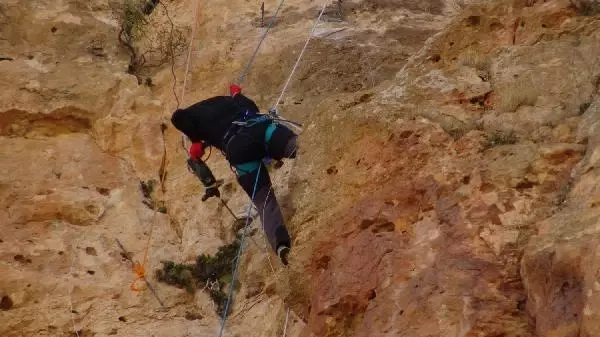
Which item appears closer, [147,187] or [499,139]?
[499,139]

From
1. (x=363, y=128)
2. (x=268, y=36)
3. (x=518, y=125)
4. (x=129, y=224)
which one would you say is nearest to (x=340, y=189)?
(x=363, y=128)

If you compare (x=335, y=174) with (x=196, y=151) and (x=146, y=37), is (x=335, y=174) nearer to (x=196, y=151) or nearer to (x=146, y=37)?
(x=196, y=151)

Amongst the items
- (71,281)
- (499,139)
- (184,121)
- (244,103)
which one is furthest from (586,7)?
(71,281)

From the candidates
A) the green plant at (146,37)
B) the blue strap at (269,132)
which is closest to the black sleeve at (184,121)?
the blue strap at (269,132)

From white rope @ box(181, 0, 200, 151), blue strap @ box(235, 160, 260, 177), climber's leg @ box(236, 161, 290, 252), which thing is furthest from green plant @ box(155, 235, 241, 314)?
white rope @ box(181, 0, 200, 151)

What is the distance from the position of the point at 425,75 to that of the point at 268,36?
4.86 metres

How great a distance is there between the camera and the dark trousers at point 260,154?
6.27 metres

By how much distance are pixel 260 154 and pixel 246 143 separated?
182 millimetres

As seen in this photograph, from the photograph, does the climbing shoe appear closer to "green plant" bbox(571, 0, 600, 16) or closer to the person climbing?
the person climbing

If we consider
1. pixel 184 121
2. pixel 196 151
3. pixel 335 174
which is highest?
pixel 335 174

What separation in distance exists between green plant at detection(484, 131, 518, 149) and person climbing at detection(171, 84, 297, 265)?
1.84m

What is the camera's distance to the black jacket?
6699mm

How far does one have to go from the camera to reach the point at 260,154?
6.44 metres

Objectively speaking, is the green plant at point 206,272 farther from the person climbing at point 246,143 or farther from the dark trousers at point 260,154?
the dark trousers at point 260,154
